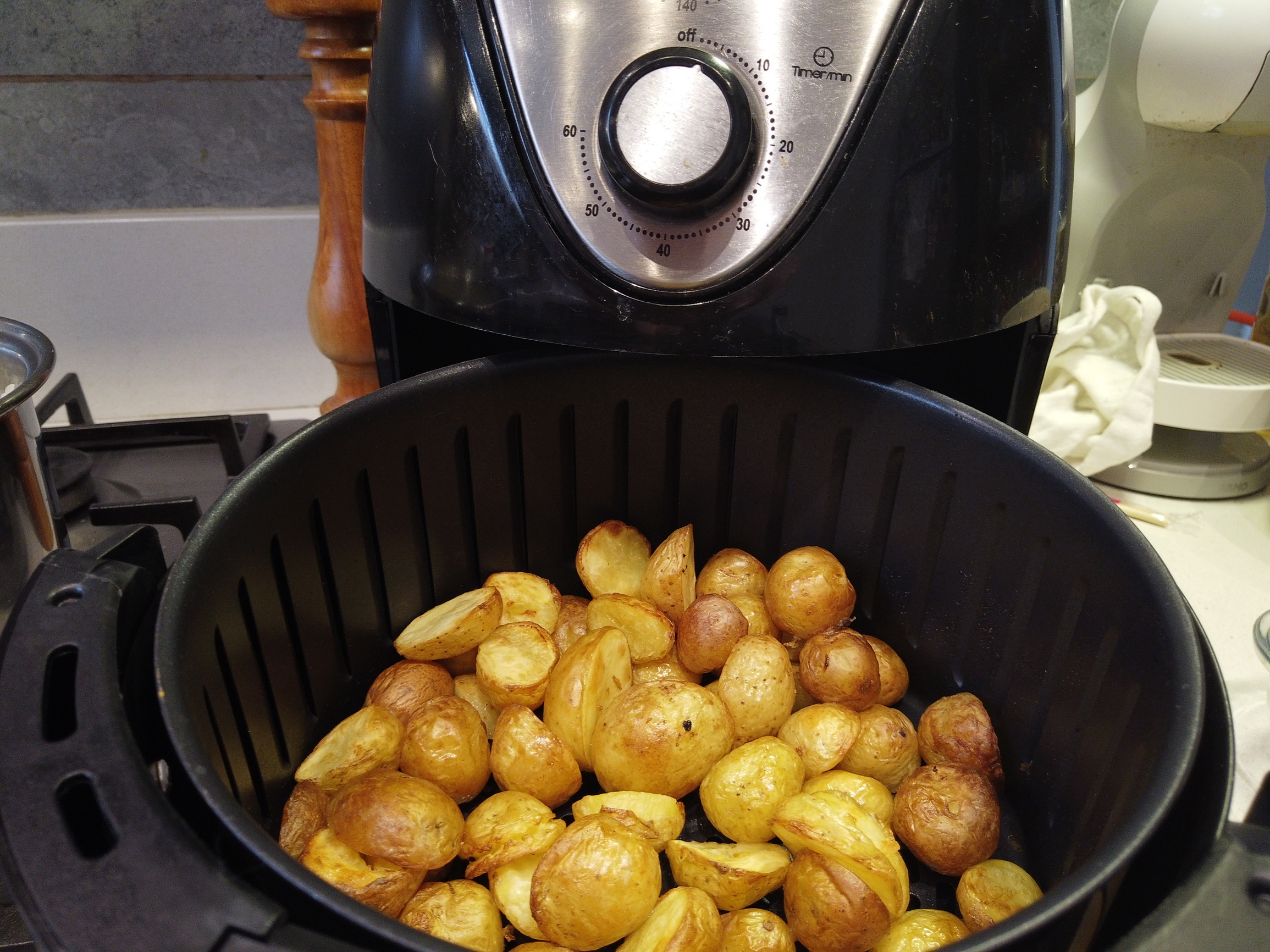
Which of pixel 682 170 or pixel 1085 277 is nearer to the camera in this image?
pixel 682 170

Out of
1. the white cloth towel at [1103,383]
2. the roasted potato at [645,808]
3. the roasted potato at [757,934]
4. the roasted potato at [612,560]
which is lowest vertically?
the roasted potato at [757,934]

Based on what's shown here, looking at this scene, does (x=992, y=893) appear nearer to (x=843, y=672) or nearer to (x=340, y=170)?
(x=843, y=672)

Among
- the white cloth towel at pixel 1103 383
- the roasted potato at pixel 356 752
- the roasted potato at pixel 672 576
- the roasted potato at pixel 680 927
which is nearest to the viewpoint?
the roasted potato at pixel 680 927

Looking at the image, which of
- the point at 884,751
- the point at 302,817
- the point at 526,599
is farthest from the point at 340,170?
the point at 884,751

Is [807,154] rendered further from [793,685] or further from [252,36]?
[252,36]

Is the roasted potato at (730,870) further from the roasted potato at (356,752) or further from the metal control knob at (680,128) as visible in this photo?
the metal control knob at (680,128)

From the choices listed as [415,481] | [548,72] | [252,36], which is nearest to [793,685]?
[415,481]

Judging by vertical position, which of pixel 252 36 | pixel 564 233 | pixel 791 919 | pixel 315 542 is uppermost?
pixel 252 36

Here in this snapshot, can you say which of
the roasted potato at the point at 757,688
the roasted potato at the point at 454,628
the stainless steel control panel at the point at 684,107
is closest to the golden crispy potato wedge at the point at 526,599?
the roasted potato at the point at 454,628
